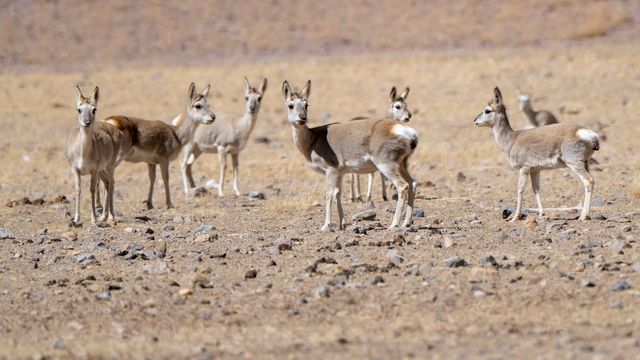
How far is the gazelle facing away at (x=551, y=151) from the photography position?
13805 millimetres

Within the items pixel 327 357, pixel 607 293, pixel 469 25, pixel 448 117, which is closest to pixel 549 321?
pixel 607 293

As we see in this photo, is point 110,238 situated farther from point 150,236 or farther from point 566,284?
point 566,284

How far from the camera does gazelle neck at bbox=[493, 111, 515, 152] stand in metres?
15.0

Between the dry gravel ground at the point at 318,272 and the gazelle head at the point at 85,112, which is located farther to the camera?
the gazelle head at the point at 85,112

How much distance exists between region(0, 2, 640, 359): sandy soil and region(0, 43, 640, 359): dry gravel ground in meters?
0.02

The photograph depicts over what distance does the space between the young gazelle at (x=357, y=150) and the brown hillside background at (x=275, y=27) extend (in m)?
26.3

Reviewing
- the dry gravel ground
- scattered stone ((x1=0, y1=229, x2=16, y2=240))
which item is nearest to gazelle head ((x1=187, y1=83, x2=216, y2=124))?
the dry gravel ground

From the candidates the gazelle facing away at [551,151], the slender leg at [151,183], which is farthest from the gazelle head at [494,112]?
the slender leg at [151,183]

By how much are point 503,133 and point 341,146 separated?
283cm

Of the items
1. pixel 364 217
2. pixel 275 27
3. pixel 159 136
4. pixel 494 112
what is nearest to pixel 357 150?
pixel 364 217

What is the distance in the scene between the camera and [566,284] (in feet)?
32.8

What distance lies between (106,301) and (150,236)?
3.60m

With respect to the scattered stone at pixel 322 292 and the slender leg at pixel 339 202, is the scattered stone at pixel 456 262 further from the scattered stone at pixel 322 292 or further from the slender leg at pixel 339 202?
the slender leg at pixel 339 202

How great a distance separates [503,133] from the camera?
15195mm
